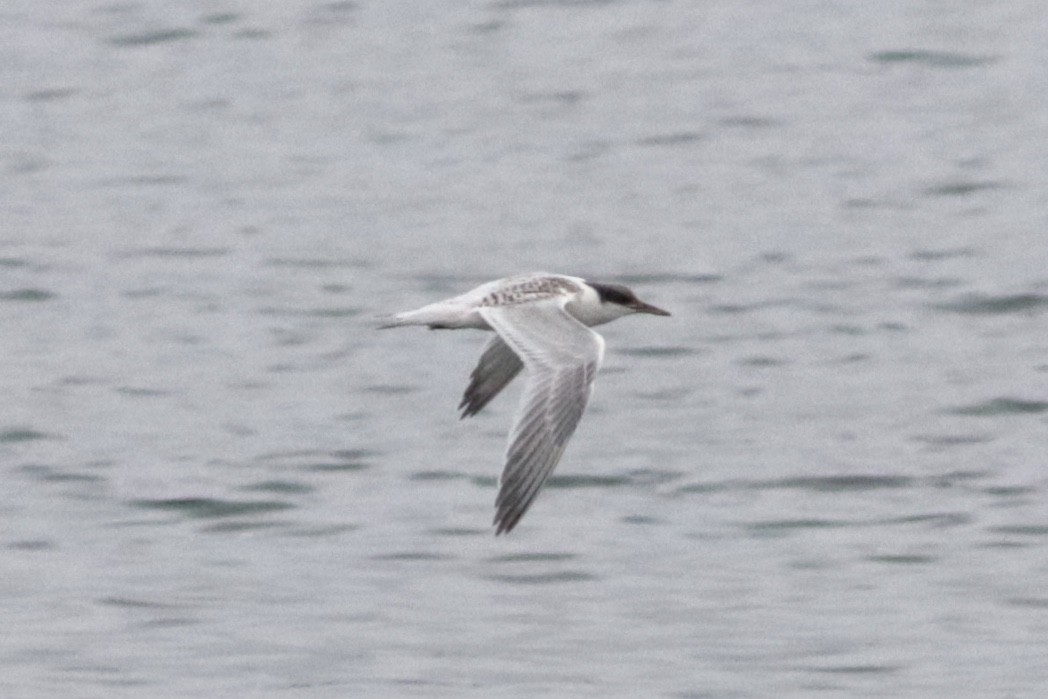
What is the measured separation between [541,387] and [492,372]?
53.8 inches

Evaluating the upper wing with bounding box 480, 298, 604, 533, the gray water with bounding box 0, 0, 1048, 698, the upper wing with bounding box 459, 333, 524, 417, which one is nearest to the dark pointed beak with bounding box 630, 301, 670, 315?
the upper wing with bounding box 480, 298, 604, 533

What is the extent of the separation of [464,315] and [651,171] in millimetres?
10581

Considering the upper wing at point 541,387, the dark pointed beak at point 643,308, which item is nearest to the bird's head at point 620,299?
the dark pointed beak at point 643,308

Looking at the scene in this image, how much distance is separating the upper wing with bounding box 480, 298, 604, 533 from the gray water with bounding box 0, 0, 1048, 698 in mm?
1455

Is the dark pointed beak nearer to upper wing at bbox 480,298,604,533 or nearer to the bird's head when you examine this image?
the bird's head

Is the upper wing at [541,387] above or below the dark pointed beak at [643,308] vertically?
above

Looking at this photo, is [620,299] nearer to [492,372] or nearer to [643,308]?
[643,308]

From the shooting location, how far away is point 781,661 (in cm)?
1304

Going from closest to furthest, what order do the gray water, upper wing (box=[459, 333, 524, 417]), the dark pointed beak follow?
1. the dark pointed beak
2. upper wing (box=[459, 333, 524, 417])
3. the gray water

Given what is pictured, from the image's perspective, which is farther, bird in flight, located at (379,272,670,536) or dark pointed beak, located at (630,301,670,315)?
dark pointed beak, located at (630,301,670,315)

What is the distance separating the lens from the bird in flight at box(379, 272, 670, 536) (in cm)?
1150

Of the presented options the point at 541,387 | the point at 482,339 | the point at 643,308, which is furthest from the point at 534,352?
the point at 482,339

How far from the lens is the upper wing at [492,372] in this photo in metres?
13.2

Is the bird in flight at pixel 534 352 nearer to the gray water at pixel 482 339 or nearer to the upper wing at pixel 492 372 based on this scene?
the upper wing at pixel 492 372
